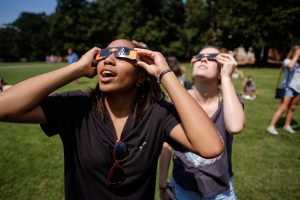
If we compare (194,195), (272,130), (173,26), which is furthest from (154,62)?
(173,26)

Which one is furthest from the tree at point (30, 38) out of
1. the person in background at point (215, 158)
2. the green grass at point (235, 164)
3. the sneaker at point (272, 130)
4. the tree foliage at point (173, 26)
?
the person in background at point (215, 158)

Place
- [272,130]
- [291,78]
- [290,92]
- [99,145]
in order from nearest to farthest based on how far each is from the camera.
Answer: [99,145], [291,78], [290,92], [272,130]

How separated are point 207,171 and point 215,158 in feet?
Answer: 0.49

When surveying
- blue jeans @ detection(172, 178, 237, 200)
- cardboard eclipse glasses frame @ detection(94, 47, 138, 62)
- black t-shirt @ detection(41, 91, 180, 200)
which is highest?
cardboard eclipse glasses frame @ detection(94, 47, 138, 62)

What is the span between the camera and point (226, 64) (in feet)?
10.1

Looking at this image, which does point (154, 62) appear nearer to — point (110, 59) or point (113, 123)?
point (110, 59)

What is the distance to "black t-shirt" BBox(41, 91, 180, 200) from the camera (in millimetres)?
2176

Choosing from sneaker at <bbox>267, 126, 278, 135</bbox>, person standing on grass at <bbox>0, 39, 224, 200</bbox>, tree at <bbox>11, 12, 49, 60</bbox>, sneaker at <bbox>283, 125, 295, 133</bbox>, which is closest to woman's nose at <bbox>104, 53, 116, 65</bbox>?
person standing on grass at <bbox>0, 39, 224, 200</bbox>

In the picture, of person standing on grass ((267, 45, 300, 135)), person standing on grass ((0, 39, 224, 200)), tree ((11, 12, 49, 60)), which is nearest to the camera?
person standing on grass ((0, 39, 224, 200))

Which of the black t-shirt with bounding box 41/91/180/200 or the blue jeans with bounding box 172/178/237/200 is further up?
the black t-shirt with bounding box 41/91/180/200

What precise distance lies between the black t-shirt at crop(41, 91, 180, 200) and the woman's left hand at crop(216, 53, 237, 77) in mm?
971

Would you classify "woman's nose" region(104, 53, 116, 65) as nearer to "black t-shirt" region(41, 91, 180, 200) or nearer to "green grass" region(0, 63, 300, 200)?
"black t-shirt" region(41, 91, 180, 200)

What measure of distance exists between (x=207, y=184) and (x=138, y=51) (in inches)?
57.2

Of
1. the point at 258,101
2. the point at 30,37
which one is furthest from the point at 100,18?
the point at 258,101
